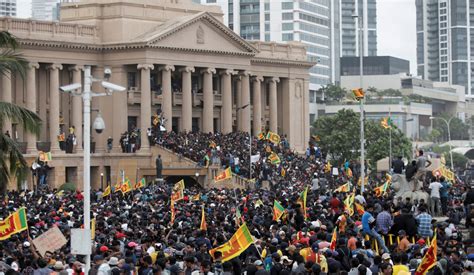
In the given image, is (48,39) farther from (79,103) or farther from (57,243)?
(57,243)

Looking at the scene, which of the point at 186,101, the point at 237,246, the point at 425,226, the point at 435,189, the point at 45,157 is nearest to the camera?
the point at 237,246

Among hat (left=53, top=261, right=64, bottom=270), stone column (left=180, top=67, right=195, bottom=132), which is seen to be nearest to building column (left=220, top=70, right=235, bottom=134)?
stone column (left=180, top=67, right=195, bottom=132)

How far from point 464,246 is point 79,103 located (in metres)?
63.6

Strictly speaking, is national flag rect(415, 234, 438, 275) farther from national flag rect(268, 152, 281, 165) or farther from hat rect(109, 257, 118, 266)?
national flag rect(268, 152, 281, 165)

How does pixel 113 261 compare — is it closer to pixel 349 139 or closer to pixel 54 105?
pixel 54 105

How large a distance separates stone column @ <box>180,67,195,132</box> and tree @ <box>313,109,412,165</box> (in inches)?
809

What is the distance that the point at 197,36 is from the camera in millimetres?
99000

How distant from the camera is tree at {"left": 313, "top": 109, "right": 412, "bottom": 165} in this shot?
385ft

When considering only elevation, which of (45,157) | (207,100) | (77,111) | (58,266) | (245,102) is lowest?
(58,266)

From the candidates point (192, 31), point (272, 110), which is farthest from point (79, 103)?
point (272, 110)

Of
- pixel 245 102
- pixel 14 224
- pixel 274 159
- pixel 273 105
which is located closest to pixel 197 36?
pixel 245 102

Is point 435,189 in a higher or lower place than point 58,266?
higher

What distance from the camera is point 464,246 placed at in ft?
111

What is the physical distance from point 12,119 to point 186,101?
2250 inches
